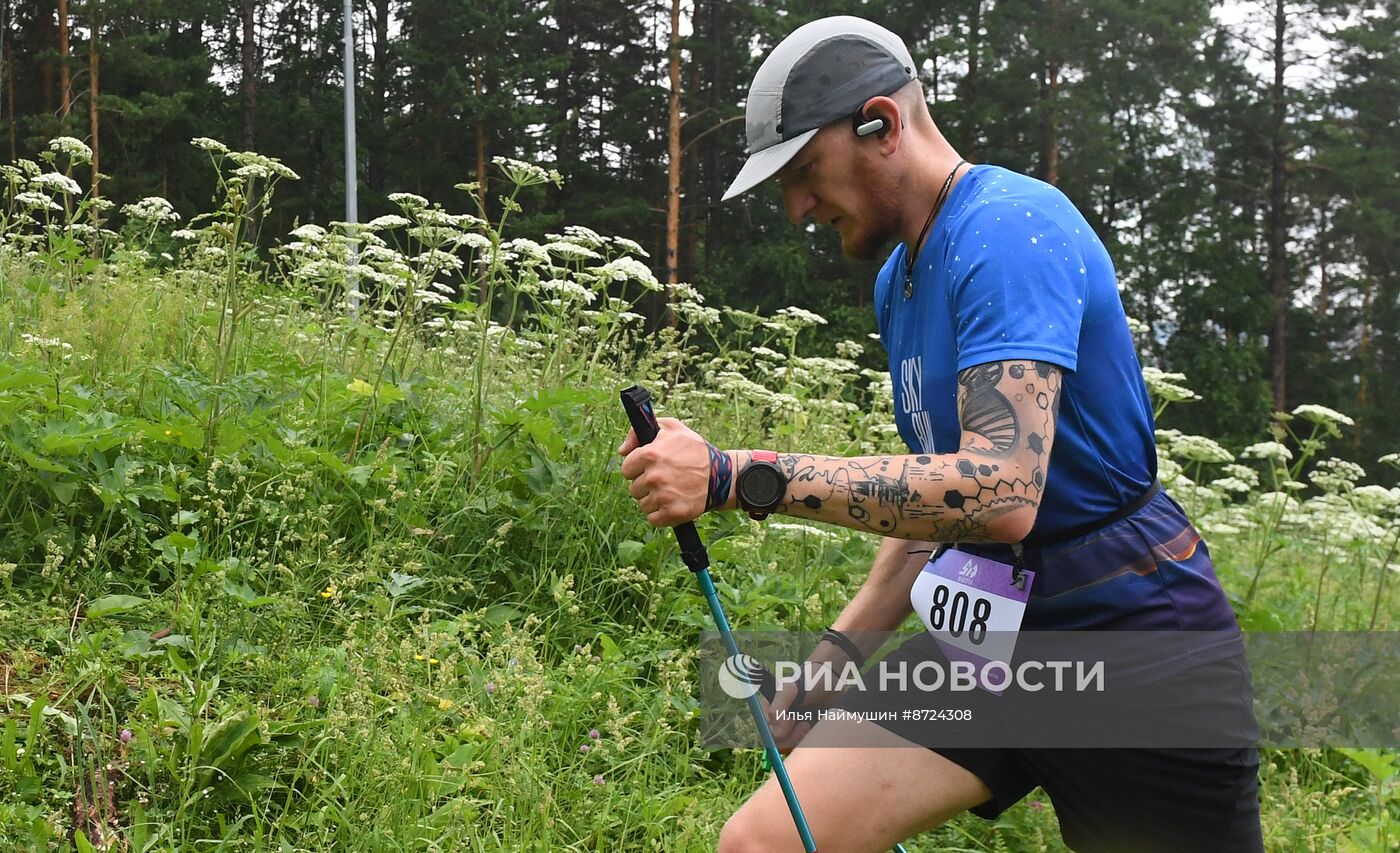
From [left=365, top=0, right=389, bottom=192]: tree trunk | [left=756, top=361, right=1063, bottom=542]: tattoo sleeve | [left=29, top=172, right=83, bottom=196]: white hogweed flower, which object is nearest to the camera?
[left=756, top=361, right=1063, bottom=542]: tattoo sleeve

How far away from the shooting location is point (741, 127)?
32250 millimetres

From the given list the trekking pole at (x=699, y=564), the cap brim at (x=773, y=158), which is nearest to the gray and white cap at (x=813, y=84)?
the cap brim at (x=773, y=158)

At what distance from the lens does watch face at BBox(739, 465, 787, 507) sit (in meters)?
2.00

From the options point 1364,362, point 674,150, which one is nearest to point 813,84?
point 674,150

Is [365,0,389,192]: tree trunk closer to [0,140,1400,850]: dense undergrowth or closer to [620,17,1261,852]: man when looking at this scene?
[0,140,1400,850]: dense undergrowth

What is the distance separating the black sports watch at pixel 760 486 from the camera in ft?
6.56

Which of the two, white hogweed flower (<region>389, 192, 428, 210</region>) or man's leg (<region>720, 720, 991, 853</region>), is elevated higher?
white hogweed flower (<region>389, 192, 428, 210</region>)

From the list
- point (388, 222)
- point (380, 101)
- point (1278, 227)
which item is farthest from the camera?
point (1278, 227)

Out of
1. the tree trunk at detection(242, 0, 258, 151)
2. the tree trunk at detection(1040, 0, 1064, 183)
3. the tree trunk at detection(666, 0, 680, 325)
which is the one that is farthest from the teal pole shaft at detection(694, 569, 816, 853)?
the tree trunk at detection(242, 0, 258, 151)

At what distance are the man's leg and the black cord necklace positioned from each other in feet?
3.10

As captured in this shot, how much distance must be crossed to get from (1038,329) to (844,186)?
0.54 metres

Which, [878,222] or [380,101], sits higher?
[380,101]

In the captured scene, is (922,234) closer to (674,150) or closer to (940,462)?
(940,462)

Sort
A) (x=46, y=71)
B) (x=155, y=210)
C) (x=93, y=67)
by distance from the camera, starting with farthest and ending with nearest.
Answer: (x=46, y=71), (x=93, y=67), (x=155, y=210)
